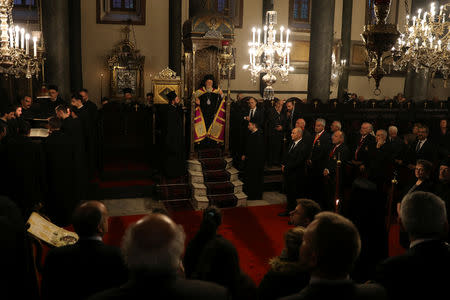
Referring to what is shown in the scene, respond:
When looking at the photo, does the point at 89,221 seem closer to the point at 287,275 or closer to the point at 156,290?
the point at 156,290

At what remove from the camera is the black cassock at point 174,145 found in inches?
391

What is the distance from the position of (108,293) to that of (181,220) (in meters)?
6.74

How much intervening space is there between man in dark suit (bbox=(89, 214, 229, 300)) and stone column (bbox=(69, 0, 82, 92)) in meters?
16.2

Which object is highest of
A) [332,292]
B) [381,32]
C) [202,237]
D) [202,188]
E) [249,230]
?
[381,32]

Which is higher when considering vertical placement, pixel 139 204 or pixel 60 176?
pixel 60 176

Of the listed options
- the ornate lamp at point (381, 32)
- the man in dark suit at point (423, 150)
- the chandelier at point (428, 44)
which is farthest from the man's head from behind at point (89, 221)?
the chandelier at point (428, 44)

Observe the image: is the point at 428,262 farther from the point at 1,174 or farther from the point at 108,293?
the point at 1,174

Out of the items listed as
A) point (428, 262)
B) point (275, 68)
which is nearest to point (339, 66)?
point (275, 68)

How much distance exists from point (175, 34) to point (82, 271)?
16.3m

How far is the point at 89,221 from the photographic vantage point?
9.51 feet

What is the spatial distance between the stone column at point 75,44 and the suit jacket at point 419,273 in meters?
16.1

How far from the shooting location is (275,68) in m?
8.57

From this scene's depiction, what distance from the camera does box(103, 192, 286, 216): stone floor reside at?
8.98 metres

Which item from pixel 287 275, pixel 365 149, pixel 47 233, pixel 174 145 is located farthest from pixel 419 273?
pixel 174 145
